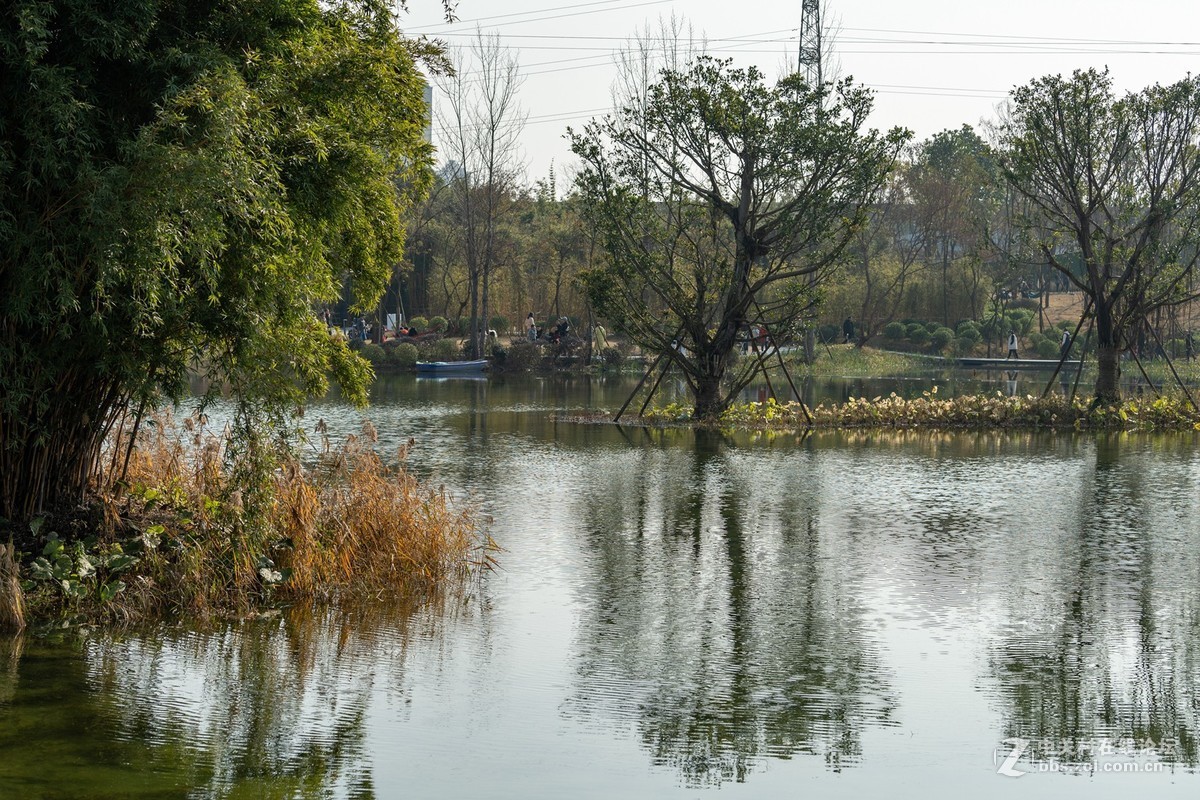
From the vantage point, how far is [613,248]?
23.8 meters

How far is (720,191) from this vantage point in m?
24.0

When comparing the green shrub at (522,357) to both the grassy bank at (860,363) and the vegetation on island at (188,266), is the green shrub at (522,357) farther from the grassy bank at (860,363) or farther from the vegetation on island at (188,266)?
the vegetation on island at (188,266)

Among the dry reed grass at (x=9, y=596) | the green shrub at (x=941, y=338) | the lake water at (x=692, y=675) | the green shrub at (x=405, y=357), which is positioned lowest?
the lake water at (x=692, y=675)

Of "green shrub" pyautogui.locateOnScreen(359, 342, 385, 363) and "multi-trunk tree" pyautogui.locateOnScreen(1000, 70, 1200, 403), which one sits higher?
"multi-trunk tree" pyautogui.locateOnScreen(1000, 70, 1200, 403)

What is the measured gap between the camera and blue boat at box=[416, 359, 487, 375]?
44.4m

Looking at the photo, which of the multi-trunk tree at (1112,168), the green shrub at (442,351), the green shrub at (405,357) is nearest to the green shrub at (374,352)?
the green shrub at (405,357)

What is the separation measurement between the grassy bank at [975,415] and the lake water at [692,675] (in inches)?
384

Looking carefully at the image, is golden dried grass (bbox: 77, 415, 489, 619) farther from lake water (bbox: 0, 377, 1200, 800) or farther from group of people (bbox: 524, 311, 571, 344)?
group of people (bbox: 524, 311, 571, 344)

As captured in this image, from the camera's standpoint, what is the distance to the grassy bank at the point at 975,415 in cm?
2417

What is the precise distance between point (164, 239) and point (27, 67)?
4.57ft

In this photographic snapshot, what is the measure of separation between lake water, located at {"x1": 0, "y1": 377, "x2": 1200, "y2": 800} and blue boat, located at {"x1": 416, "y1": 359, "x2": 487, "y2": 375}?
99.5 feet

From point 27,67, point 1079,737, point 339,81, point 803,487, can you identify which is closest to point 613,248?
point 803,487

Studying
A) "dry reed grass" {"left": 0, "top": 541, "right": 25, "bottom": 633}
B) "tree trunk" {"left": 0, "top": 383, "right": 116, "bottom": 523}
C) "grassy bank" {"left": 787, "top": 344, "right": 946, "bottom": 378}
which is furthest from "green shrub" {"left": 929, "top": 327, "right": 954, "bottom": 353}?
"dry reed grass" {"left": 0, "top": 541, "right": 25, "bottom": 633}

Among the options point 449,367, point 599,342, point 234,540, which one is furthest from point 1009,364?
point 234,540
